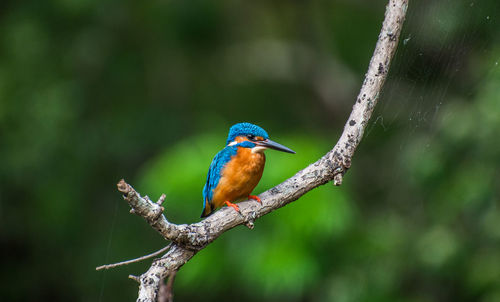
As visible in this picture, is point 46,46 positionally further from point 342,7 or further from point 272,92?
point 342,7

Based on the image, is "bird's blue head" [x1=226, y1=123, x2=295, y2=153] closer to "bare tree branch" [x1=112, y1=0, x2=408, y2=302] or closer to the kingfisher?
the kingfisher

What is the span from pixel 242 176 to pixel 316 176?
1.89ft

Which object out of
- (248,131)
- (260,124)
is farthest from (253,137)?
(260,124)

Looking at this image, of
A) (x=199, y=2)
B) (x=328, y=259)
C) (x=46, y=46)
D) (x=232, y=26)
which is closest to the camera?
(x=328, y=259)

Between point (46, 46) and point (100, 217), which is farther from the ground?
point (46, 46)

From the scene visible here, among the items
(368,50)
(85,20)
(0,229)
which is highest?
(368,50)

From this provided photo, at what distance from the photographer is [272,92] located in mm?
6820

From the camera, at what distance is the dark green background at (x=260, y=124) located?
11.1ft

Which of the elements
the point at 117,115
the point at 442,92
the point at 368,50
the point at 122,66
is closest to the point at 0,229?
the point at 117,115

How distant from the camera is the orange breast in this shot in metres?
2.45

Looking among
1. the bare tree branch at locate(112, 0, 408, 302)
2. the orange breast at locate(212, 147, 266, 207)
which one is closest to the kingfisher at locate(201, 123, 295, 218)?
the orange breast at locate(212, 147, 266, 207)

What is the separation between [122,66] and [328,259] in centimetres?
309

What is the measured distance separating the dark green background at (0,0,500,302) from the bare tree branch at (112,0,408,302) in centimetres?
28

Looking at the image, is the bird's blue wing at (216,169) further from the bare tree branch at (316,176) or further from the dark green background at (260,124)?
the dark green background at (260,124)
